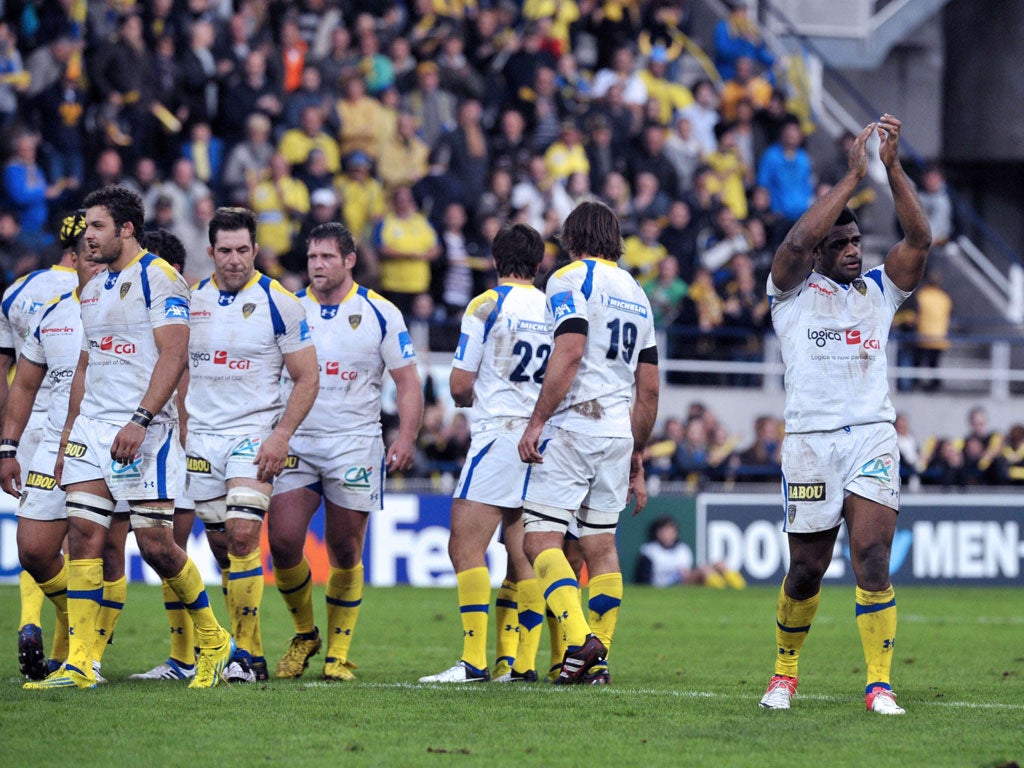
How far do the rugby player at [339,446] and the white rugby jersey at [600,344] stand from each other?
120 centimetres

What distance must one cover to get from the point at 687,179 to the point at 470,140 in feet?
13.0

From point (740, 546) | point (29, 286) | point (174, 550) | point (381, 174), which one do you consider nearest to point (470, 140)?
point (381, 174)

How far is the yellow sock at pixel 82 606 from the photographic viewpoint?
8430mm

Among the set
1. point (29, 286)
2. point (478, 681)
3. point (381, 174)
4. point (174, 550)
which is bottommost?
point (478, 681)

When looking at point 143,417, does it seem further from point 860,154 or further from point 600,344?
point 860,154

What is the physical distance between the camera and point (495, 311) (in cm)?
952

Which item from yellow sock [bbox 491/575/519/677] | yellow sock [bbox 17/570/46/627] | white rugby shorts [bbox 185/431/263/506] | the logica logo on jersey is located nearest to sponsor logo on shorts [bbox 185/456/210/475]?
white rugby shorts [bbox 185/431/263/506]

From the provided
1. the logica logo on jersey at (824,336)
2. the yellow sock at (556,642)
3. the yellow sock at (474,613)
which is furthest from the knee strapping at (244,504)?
the logica logo on jersey at (824,336)

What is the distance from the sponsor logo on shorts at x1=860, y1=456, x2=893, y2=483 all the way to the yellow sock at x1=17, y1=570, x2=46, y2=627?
4869mm

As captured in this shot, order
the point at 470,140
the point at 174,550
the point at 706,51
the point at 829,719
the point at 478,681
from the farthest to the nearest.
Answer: the point at 706,51 < the point at 470,140 < the point at 478,681 < the point at 174,550 < the point at 829,719

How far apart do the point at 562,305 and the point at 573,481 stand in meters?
0.99

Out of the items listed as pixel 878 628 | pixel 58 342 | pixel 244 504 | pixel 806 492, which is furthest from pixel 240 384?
pixel 878 628

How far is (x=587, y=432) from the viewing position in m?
8.91

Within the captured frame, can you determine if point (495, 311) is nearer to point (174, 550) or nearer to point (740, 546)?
point (174, 550)
